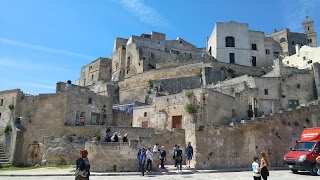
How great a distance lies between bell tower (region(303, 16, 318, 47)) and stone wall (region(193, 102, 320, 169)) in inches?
2384

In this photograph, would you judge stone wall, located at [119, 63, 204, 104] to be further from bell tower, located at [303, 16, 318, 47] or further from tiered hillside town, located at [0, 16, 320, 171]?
bell tower, located at [303, 16, 318, 47]

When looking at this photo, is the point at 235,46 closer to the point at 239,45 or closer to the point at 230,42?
the point at 239,45

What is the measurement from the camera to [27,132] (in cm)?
2448

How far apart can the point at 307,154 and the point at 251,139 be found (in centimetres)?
425

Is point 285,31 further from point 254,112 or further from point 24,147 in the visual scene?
point 24,147

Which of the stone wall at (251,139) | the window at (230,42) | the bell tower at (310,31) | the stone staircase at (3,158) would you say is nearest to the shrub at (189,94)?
the stone wall at (251,139)

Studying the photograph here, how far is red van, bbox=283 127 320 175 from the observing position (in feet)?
47.8

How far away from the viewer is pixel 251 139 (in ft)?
61.2

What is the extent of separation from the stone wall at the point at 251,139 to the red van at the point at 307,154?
117 inches

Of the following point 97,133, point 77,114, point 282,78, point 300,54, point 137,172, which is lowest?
point 137,172

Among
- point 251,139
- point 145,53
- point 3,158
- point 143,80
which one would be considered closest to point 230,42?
point 145,53

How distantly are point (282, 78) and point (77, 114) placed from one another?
22221 millimetres

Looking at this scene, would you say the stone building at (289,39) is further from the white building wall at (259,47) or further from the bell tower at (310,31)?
the white building wall at (259,47)

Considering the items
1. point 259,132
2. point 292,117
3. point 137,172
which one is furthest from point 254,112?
point 137,172
